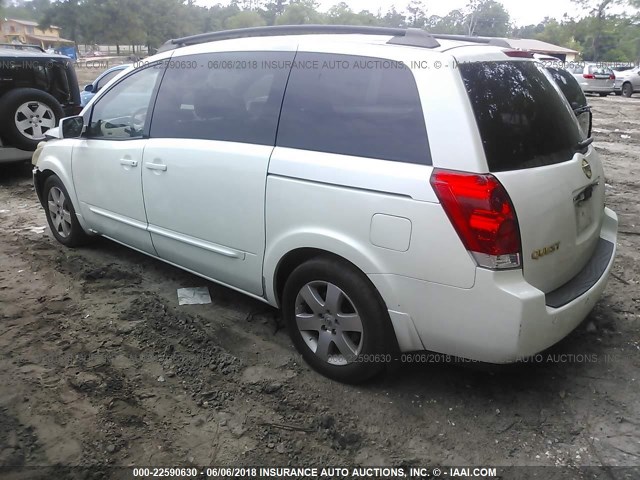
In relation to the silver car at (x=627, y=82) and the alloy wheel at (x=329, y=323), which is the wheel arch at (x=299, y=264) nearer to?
the alloy wheel at (x=329, y=323)

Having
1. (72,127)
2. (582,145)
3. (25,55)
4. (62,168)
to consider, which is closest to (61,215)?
(62,168)

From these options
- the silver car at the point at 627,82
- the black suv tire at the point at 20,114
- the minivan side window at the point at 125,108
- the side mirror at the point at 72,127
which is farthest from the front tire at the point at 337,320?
the silver car at the point at 627,82

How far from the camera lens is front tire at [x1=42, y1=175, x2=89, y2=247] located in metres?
4.77

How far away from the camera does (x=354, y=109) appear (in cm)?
269

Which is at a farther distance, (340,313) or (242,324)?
(242,324)

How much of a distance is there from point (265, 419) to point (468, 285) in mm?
1236

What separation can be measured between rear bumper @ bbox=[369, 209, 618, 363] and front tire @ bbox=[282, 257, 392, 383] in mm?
97

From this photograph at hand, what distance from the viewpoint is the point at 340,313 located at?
2807 millimetres

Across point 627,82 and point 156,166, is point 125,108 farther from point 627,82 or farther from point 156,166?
point 627,82

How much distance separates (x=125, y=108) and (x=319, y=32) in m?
1.82

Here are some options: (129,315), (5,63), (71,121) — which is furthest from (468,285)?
(5,63)

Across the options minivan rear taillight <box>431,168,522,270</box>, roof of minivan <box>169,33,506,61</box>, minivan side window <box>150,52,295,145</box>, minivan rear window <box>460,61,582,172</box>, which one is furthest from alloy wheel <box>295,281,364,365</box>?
roof of minivan <box>169,33,506,61</box>

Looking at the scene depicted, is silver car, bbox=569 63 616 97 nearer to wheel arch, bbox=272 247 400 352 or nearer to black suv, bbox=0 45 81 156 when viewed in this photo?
black suv, bbox=0 45 81 156

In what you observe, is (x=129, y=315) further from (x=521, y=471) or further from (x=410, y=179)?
(x=521, y=471)
